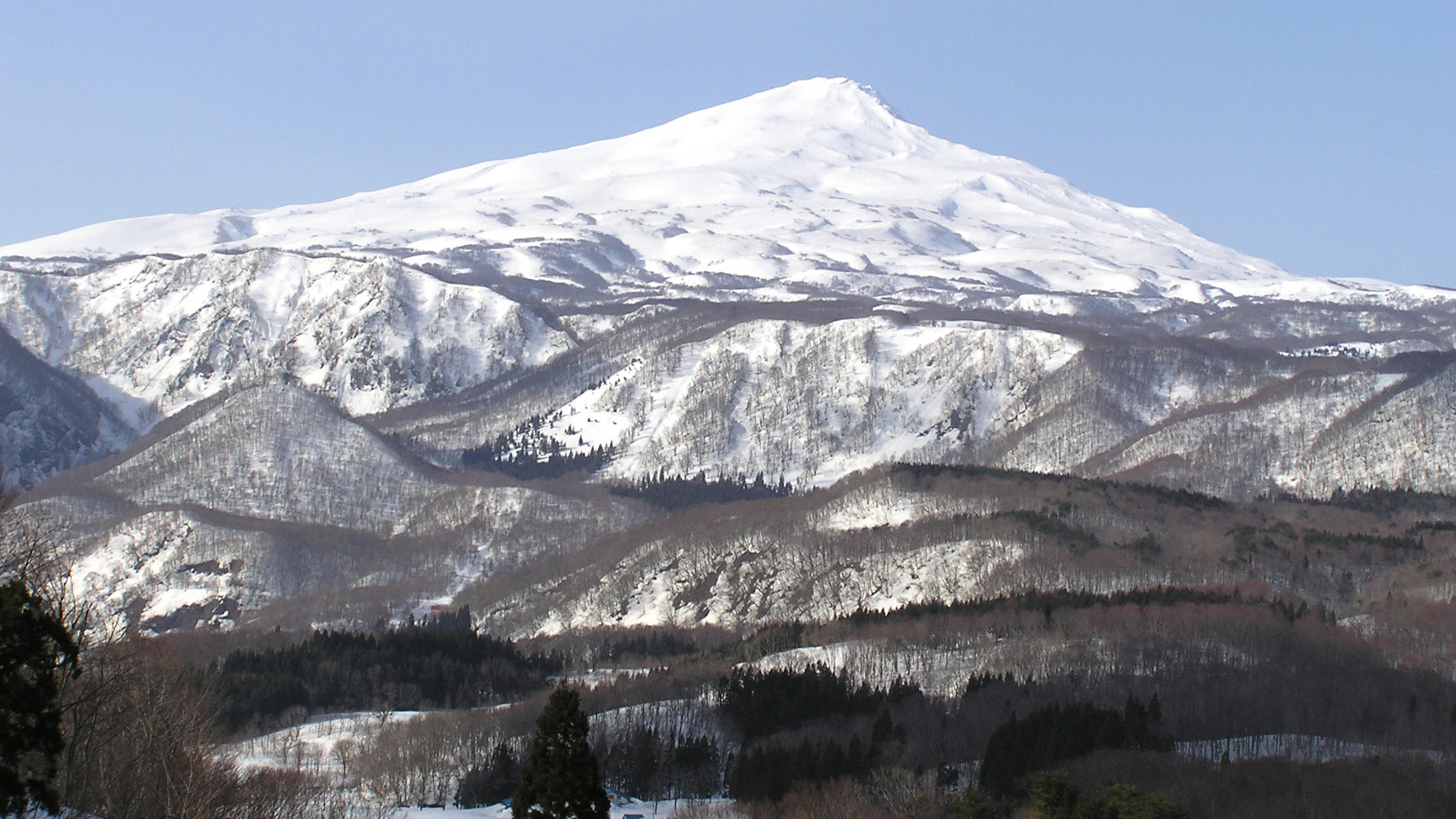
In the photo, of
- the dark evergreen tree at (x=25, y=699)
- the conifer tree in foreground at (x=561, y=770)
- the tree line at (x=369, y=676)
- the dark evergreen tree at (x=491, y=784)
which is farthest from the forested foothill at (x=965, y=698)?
the dark evergreen tree at (x=25, y=699)

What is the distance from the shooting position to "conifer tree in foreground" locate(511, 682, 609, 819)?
160 feet

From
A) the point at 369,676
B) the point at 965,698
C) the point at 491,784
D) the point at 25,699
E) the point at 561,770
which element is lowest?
the point at 491,784

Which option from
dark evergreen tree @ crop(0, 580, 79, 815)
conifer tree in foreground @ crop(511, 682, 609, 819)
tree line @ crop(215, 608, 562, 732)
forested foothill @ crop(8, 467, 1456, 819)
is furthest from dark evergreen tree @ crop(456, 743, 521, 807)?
dark evergreen tree @ crop(0, 580, 79, 815)

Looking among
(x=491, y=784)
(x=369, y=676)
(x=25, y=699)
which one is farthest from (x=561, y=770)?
(x=369, y=676)

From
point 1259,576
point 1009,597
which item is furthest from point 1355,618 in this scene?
point 1009,597

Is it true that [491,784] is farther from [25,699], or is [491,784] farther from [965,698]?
[25,699]

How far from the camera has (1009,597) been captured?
16950cm

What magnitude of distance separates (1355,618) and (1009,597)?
123ft

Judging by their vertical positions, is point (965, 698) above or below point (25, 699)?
below

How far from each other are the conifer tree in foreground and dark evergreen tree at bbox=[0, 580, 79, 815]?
55.5 ft

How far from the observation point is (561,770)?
1928 inches

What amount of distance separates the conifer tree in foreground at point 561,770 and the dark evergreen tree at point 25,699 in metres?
16.9

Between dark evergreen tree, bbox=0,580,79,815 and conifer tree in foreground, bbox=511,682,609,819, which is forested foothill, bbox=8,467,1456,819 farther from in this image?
dark evergreen tree, bbox=0,580,79,815

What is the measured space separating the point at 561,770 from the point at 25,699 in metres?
19.4
